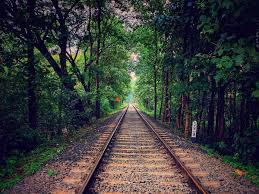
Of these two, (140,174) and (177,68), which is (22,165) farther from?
(177,68)

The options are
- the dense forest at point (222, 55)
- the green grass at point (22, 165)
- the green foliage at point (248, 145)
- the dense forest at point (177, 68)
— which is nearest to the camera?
the dense forest at point (222, 55)

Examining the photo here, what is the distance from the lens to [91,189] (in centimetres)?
387

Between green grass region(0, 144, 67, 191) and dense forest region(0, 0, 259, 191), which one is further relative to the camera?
green grass region(0, 144, 67, 191)

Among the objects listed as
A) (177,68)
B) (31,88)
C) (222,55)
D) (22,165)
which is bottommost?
(22,165)

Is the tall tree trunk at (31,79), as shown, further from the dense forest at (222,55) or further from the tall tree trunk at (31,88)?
the dense forest at (222,55)

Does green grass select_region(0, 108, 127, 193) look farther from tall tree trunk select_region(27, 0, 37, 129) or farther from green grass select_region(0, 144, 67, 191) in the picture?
tall tree trunk select_region(27, 0, 37, 129)

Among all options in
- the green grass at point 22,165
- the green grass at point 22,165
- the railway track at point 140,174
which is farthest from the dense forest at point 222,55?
the green grass at point 22,165

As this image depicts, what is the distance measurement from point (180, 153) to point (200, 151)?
104 cm

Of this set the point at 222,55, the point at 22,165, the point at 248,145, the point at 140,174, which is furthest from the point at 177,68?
the point at 22,165

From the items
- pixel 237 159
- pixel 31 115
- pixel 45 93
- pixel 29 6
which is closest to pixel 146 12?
pixel 29 6

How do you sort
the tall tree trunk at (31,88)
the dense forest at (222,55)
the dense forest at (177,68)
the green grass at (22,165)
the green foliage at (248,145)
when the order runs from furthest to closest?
1. the tall tree trunk at (31,88)
2. the green foliage at (248,145)
3. the green grass at (22,165)
4. the dense forest at (177,68)
5. the dense forest at (222,55)

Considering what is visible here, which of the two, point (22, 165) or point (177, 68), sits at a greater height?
point (177, 68)

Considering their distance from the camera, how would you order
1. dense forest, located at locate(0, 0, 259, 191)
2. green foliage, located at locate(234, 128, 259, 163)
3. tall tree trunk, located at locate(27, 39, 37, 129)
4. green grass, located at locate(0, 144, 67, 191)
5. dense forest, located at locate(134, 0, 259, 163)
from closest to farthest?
dense forest, located at locate(134, 0, 259, 163), dense forest, located at locate(0, 0, 259, 191), green grass, located at locate(0, 144, 67, 191), green foliage, located at locate(234, 128, 259, 163), tall tree trunk, located at locate(27, 39, 37, 129)

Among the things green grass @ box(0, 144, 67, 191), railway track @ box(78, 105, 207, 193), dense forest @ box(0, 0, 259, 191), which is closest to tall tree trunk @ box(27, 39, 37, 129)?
dense forest @ box(0, 0, 259, 191)
